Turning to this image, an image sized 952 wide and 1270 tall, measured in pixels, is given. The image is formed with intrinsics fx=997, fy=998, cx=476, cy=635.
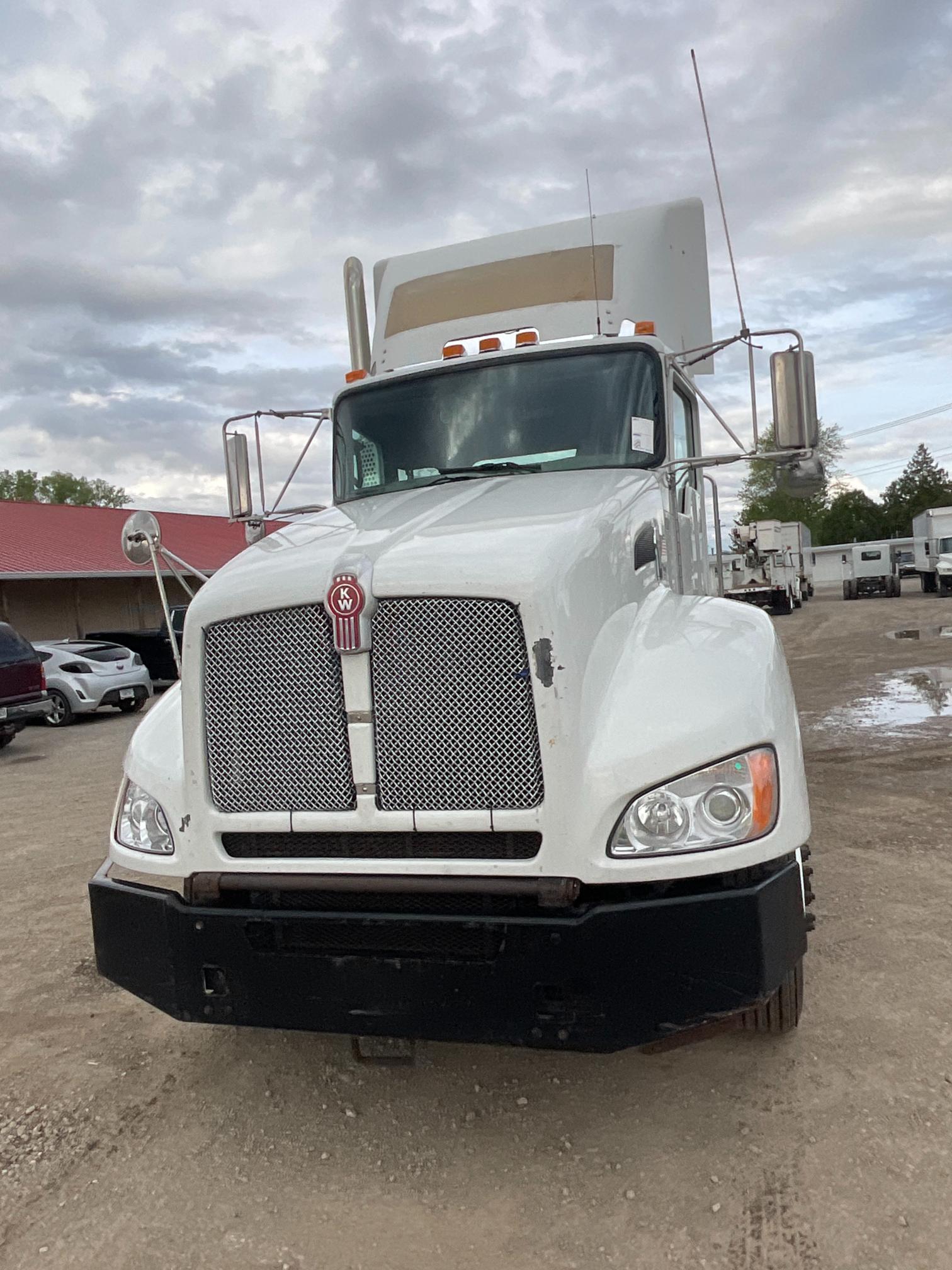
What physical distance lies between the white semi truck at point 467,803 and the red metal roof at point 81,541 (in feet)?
57.4

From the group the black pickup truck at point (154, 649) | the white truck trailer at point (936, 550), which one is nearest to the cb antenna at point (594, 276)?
the black pickup truck at point (154, 649)

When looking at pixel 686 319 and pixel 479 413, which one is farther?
pixel 686 319

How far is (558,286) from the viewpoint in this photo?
5.75 meters

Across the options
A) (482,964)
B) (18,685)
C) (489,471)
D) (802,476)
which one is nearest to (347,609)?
(482,964)

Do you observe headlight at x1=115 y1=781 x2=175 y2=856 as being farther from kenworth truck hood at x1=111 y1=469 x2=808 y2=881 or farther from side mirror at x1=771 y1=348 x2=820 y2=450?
side mirror at x1=771 y1=348 x2=820 y2=450

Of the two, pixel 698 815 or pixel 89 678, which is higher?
pixel 698 815

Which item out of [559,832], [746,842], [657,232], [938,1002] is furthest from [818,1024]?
[657,232]

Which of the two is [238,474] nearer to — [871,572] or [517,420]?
[517,420]

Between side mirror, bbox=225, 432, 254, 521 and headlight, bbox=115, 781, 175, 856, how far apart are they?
2417 mm

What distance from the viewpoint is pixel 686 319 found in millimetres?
6074

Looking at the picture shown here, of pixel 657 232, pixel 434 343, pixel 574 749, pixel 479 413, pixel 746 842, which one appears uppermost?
pixel 657 232

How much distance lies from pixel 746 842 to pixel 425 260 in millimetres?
4802

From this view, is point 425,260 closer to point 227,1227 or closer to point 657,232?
point 657,232

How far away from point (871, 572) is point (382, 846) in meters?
40.8
